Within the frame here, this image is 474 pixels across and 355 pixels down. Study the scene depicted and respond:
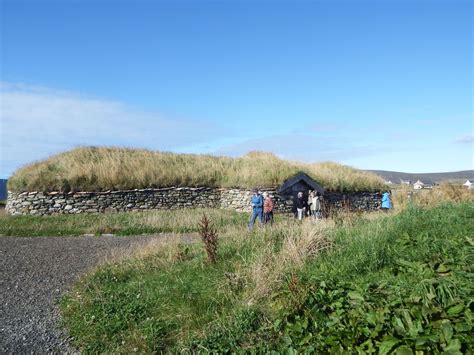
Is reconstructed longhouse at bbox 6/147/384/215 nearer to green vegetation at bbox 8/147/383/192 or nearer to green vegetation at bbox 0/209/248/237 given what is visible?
green vegetation at bbox 8/147/383/192

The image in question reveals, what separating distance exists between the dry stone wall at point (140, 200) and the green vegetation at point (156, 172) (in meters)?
0.39

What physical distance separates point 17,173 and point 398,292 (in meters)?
24.8

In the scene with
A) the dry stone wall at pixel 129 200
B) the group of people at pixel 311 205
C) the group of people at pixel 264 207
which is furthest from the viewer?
the dry stone wall at pixel 129 200

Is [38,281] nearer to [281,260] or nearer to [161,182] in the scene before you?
[281,260]

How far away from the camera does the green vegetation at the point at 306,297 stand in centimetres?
381

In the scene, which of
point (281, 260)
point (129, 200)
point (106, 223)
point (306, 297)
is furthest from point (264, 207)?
point (306, 297)

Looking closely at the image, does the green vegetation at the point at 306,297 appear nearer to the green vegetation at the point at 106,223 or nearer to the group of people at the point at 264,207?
the group of people at the point at 264,207

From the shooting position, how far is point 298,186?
2673 centimetres

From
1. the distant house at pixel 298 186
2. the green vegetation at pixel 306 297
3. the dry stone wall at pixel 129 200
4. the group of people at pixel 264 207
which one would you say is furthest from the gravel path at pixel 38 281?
the distant house at pixel 298 186

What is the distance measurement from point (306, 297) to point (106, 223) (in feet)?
52.4

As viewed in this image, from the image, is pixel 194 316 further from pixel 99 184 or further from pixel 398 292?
pixel 99 184

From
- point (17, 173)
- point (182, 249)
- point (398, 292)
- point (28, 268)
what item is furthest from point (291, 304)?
point (17, 173)

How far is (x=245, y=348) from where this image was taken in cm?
430

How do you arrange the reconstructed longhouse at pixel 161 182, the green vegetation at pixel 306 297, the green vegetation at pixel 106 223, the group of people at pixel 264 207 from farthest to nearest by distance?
the reconstructed longhouse at pixel 161 182 < the green vegetation at pixel 106 223 < the group of people at pixel 264 207 < the green vegetation at pixel 306 297
